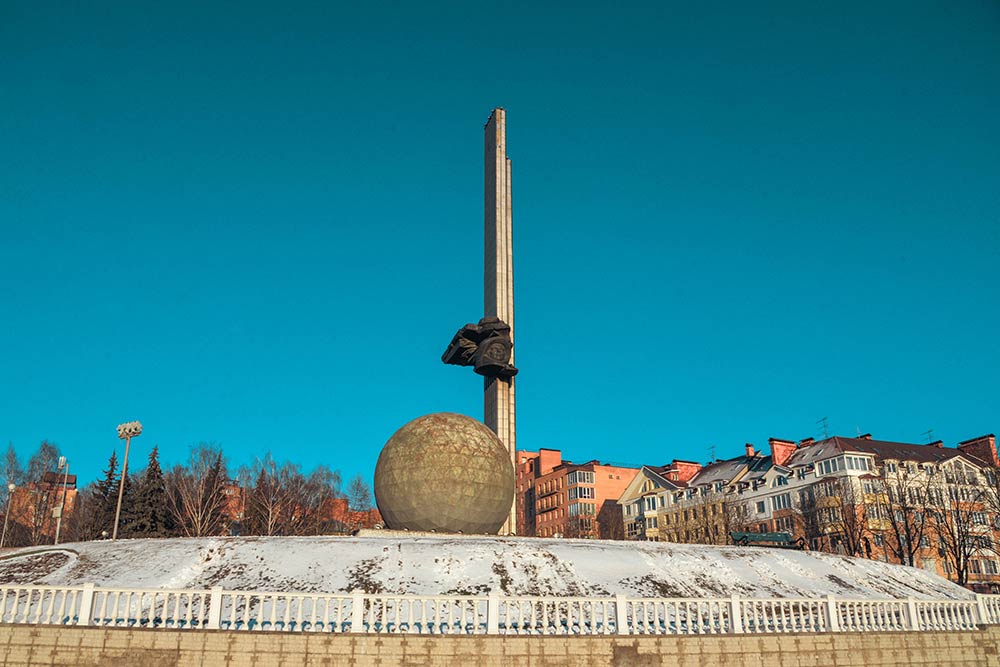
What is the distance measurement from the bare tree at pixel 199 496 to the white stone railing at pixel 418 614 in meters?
30.6

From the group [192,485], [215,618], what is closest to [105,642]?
[215,618]

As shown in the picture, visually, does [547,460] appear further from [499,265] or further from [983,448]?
[499,265]

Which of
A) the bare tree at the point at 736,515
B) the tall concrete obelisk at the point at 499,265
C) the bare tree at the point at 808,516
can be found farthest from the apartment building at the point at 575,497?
the tall concrete obelisk at the point at 499,265

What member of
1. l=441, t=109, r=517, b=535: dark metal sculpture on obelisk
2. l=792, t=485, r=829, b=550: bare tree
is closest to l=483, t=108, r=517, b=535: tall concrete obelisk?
l=441, t=109, r=517, b=535: dark metal sculpture on obelisk

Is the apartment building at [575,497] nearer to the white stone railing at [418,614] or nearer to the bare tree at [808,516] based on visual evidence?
the bare tree at [808,516]

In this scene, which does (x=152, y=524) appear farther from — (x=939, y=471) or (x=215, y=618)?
(x=939, y=471)

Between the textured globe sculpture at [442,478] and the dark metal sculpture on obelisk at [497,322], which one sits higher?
the dark metal sculpture on obelisk at [497,322]

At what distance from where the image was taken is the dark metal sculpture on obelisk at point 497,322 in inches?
1363

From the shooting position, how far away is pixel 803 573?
60.9 ft

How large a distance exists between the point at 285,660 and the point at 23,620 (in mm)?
4572

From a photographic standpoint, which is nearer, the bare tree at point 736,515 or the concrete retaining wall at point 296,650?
the concrete retaining wall at point 296,650

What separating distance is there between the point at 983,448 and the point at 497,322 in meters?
46.9

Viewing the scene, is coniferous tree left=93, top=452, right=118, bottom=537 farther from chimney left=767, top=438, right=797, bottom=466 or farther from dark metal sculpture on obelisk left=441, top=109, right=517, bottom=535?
chimney left=767, top=438, right=797, bottom=466

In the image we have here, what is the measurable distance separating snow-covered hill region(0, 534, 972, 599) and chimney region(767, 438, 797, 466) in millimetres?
44382
